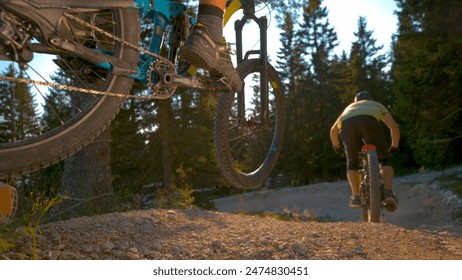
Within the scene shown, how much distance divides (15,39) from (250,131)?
2511 millimetres

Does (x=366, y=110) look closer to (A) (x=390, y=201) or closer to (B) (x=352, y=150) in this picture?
(B) (x=352, y=150)

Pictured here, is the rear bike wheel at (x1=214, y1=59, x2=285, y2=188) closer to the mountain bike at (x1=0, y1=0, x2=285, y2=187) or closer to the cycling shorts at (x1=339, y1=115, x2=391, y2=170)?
the mountain bike at (x1=0, y1=0, x2=285, y2=187)

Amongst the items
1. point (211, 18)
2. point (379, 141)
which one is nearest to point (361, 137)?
point (379, 141)

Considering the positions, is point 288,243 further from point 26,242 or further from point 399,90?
point 399,90

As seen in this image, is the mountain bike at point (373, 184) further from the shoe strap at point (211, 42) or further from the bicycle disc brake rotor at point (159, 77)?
the bicycle disc brake rotor at point (159, 77)

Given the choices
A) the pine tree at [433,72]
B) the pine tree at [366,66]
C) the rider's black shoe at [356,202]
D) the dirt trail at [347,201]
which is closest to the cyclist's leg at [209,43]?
the rider's black shoe at [356,202]

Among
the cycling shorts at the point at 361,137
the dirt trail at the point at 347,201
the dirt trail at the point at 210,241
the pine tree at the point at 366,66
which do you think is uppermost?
the pine tree at the point at 366,66

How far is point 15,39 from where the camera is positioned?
201 centimetres

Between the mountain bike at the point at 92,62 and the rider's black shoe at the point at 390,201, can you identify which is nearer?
the mountain bike at the point at 92,62

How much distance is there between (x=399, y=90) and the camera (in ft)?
54.8

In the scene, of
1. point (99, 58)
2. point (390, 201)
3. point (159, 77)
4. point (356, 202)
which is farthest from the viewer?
point (356, 202)

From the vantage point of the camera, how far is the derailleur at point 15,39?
1960 millimetres

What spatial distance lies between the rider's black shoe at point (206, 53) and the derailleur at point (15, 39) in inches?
41.0
